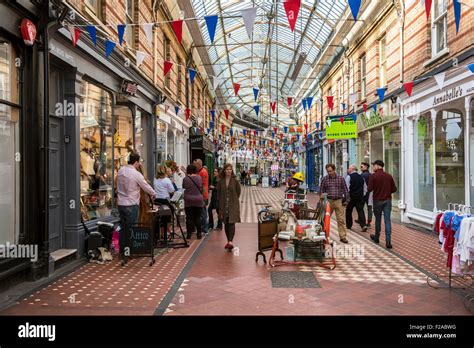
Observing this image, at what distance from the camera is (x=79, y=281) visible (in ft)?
18.8

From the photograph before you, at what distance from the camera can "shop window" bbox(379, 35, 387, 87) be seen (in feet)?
46.5

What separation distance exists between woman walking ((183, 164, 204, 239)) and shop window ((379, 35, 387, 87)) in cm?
834

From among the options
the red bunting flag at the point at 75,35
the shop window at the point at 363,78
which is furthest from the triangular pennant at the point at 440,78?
the shop window at the point at 363,78

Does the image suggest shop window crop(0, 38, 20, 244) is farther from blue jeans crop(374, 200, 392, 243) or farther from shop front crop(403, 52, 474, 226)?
shop front crop(403, 52, 474, 226)

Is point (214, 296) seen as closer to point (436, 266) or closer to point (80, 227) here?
point (80, 227)

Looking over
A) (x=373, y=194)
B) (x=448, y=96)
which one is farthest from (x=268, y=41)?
(x=373, y=194)

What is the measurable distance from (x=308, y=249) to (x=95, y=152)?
4.59 meters

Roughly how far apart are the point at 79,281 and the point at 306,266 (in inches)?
134

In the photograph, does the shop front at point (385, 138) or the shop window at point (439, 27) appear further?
the shop front at point (385, 138)

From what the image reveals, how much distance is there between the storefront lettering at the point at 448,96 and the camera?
8914 millimetres

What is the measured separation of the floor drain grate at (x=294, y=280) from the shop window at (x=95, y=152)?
376 cm

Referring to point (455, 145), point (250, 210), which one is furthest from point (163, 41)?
point (455, 145)

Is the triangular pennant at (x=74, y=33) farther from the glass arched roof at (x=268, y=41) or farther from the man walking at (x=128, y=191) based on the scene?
the glass arched roof at (x=268, y=41)

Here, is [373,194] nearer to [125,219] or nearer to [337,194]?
[337,194]
